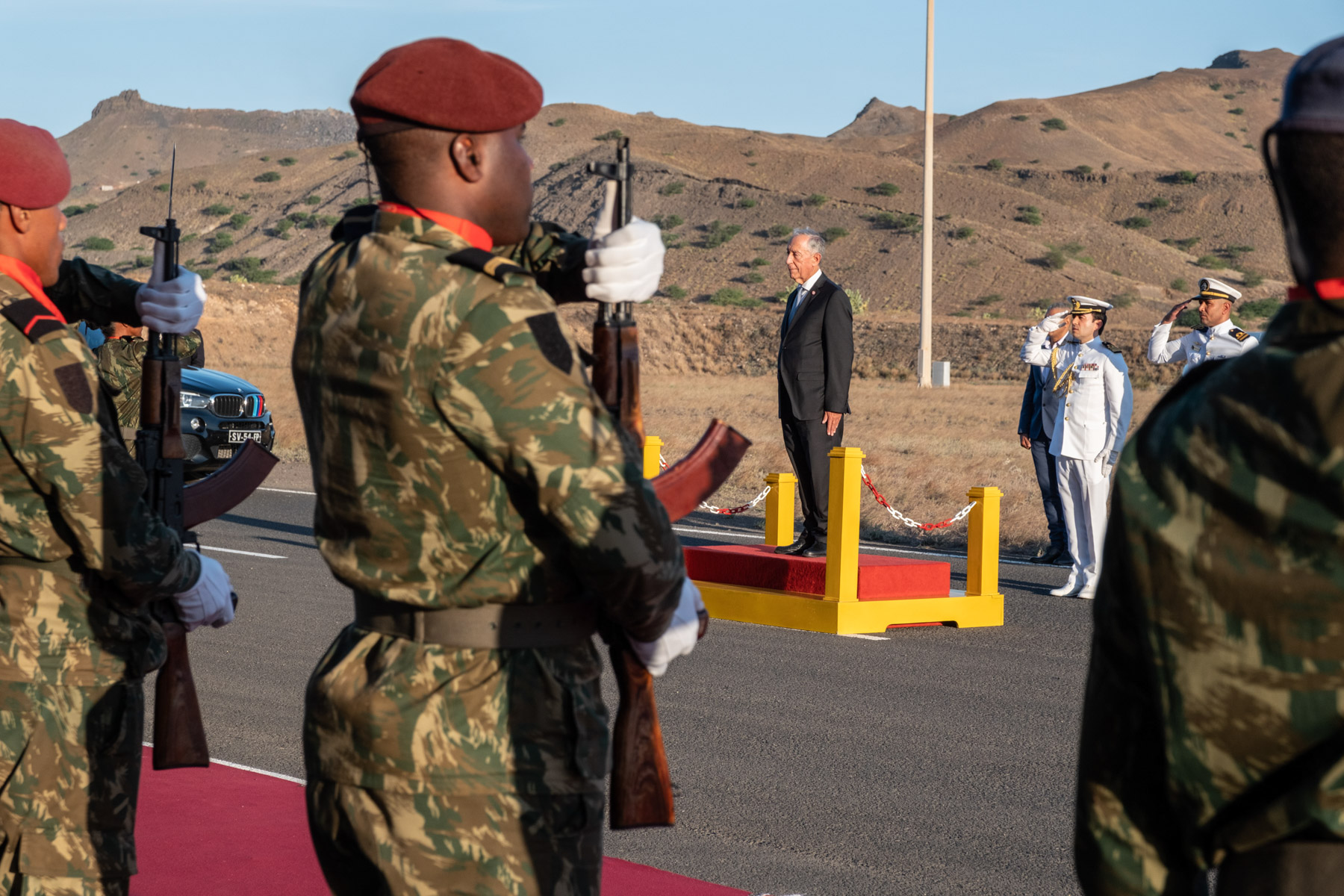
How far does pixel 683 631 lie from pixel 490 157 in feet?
2.81

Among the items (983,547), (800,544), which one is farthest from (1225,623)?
(800,544)

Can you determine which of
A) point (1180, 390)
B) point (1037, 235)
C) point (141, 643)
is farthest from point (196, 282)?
point (1037, 235)

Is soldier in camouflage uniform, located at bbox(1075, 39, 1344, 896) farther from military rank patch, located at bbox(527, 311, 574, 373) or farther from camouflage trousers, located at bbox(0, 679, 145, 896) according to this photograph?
camouflage trousers, located at bbox(0, 679, 145, 896)

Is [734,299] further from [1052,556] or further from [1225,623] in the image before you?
[1225,623]

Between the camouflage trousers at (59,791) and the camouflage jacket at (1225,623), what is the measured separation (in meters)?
2.09

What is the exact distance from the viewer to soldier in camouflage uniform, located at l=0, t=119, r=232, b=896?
2865mm

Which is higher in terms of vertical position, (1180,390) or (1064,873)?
(1180,390)

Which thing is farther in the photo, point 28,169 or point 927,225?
point 927,225

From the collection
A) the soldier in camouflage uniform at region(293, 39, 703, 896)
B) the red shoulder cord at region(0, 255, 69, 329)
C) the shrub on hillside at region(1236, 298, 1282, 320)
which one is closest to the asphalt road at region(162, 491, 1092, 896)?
the soldier in camouflage uniform at region(293, 39, 703, 896)

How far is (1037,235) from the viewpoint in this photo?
8381 cm

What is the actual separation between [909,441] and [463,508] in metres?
24.6

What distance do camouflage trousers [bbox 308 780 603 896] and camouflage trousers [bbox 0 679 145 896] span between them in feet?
2.95

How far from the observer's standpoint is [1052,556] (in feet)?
41.2

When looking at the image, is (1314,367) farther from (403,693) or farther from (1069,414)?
(1069,414)
